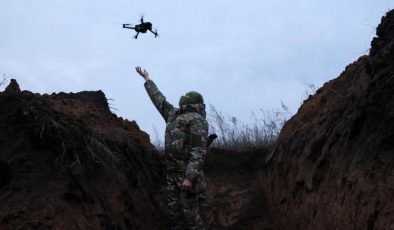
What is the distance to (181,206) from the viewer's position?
7.73 m

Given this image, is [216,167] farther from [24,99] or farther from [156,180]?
[24,99]

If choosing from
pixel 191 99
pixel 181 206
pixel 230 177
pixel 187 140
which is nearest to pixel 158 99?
pixel 191 99

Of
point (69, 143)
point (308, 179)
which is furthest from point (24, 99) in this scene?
point (308, 179)

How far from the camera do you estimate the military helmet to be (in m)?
7.79

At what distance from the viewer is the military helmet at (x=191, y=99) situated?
25.6ft

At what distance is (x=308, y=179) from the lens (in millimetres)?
7758

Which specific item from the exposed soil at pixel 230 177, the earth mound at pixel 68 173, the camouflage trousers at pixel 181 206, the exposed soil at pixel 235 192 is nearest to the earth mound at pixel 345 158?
the exposed soil at pixel 230 177

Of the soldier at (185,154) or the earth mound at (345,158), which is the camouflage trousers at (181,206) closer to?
the soldier at (185,154)

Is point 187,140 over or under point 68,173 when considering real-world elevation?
over

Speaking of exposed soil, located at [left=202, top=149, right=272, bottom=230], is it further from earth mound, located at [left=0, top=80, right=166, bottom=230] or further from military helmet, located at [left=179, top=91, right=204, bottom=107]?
military helmet, located at [left=179, top=91, right=204, bottom=107]

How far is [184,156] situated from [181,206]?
0.70m

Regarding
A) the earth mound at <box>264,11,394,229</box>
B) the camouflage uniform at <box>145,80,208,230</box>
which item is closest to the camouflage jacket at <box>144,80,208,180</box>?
the camouflage uniform at <box>145,80,208,230</box>

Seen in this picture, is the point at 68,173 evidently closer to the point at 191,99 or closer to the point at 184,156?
the point at 184,156

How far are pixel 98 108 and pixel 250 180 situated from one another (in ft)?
10.5
